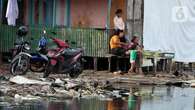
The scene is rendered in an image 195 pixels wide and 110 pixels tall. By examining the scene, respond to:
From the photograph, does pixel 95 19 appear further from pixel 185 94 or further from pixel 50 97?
pixel 50 97

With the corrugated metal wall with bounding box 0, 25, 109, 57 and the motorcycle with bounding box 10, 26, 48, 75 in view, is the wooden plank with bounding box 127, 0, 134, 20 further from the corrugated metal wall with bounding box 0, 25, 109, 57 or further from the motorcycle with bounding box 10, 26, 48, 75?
the motorcycle with bounding box 10, 26, 48, 75

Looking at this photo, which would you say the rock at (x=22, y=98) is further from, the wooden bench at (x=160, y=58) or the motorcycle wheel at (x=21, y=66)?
the wooden bench at (x=160, y=58)

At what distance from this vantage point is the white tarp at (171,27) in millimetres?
19078

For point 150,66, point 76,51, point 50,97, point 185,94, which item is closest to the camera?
point 50,97

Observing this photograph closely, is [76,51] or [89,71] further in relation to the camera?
[89,71]

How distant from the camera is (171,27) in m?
19.4

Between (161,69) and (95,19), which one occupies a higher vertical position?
(95,19)

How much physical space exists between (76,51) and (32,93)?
3.86 meters

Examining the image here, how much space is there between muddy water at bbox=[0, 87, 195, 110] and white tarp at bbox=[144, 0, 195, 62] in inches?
192

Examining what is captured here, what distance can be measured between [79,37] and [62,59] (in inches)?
183

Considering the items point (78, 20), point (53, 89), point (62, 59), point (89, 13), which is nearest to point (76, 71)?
point (62, 59)

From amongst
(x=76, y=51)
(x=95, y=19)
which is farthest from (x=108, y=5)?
(x=76, y=51)

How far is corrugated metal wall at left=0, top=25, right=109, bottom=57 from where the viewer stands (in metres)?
20.4

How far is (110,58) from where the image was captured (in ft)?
65.8
